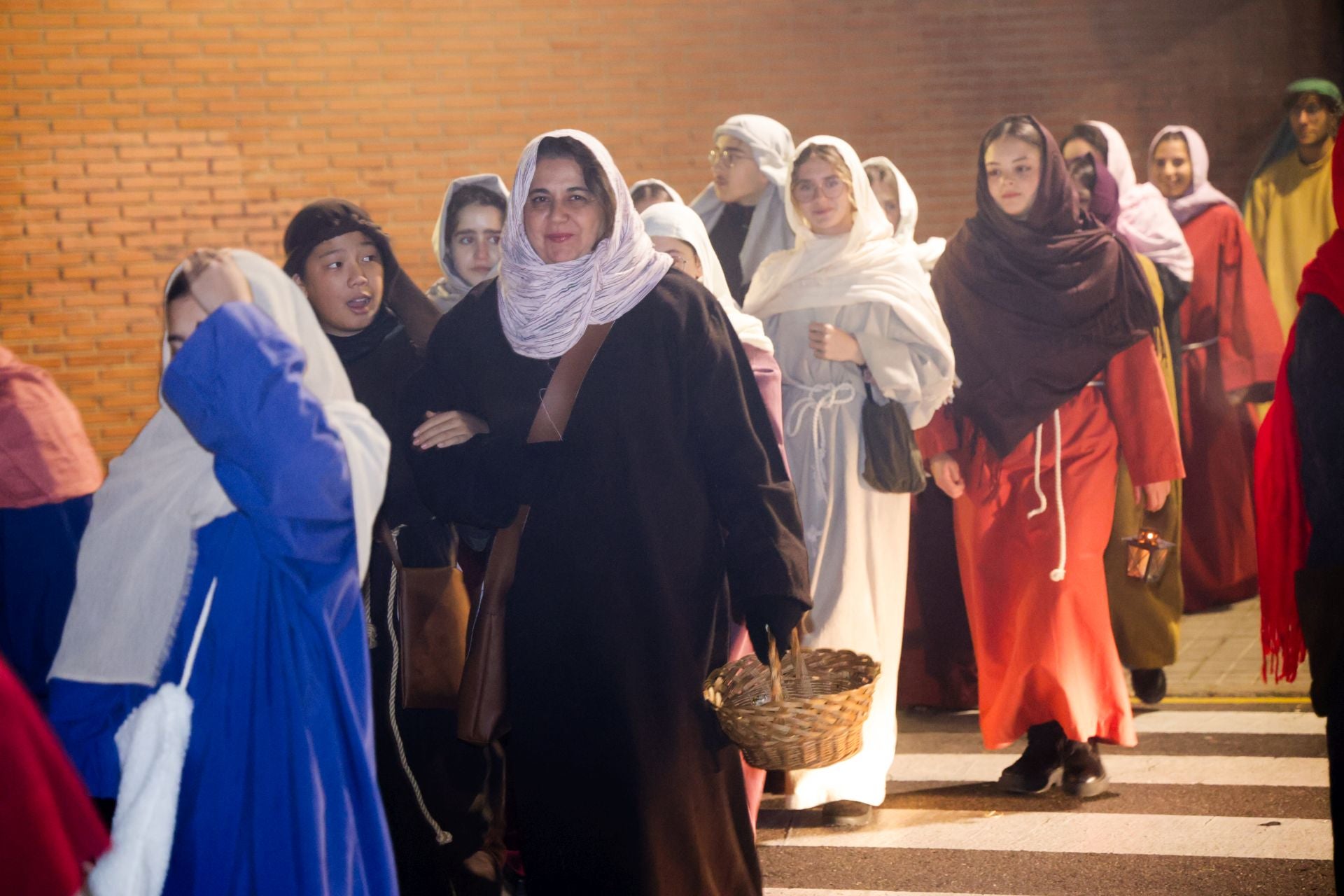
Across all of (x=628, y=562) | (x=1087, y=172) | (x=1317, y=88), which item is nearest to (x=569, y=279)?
(x=628, y=562)

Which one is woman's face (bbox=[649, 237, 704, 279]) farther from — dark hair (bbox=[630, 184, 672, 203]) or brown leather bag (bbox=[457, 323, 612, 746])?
brown leather bag (bbox=[457, 323, 612, 746])

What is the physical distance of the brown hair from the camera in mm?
4832

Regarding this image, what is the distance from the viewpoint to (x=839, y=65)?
8664mm

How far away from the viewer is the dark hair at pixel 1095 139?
23.1 feet

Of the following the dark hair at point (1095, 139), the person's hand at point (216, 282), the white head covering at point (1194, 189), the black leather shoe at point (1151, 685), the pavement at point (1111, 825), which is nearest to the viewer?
the person's hand at point (216, 282)

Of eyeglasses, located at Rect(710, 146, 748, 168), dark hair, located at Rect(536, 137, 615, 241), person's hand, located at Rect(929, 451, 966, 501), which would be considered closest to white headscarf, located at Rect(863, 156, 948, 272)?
eyeglasses, located at Rect(710, 146, 748, 168)

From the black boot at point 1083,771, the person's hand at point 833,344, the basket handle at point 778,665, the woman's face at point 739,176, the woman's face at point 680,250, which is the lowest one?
the black boot at point 1083,771

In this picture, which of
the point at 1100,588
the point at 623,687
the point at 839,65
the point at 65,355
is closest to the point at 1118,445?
the point at 1100,588

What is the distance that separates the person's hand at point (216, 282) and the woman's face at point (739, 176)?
3896mm

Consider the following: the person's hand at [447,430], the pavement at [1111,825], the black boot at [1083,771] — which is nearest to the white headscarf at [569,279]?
the person's hand at [447,430]

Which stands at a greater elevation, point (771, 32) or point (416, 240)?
point (771, 32)

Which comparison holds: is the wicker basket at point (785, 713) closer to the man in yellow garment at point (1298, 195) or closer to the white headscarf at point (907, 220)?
the white headscarf at point (907, 220)

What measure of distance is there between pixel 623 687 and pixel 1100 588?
7.58 feet

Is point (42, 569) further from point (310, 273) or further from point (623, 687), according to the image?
point (623, 687)
